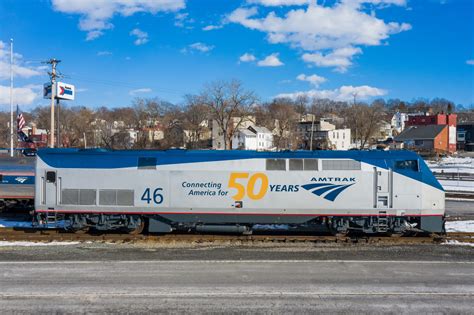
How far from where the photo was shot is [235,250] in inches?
595

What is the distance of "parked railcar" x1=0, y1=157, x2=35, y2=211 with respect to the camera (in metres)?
20.9

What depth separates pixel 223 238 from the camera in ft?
54.5

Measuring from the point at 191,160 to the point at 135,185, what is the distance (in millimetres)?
2416

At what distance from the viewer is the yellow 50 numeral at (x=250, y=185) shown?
16375 mm

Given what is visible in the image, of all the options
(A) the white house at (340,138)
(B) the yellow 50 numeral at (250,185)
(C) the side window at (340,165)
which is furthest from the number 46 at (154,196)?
(A) the white house at (340,138)

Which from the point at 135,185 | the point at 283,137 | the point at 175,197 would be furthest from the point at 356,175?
the point at 283,137

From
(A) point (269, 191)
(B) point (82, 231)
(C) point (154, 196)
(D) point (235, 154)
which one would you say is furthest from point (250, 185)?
(B) point (82, 231)

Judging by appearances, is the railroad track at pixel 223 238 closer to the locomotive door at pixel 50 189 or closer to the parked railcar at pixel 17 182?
the locomotive door at pixel 50 189

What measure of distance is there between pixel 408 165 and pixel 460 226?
233 inches

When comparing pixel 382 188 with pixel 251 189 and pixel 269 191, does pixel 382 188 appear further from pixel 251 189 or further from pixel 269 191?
pixel 251 189

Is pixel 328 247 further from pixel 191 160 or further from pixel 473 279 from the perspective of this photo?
pixel 191 160

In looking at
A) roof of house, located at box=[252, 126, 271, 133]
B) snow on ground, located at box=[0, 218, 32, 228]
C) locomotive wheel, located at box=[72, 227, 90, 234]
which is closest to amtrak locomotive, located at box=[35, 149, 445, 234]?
locomotive wheel, located at box=[72, 227, 90, 234]

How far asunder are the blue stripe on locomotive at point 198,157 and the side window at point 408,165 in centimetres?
11

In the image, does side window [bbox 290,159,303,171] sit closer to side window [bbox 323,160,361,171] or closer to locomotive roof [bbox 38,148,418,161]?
locomotive roof [bbox 38,148,418,161]
